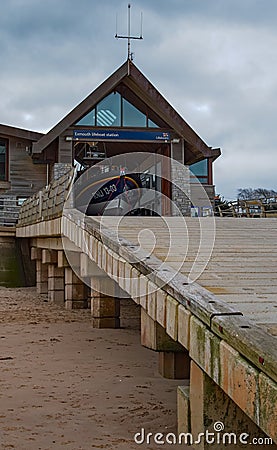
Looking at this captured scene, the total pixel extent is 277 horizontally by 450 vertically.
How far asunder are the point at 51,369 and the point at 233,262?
2.96 meters

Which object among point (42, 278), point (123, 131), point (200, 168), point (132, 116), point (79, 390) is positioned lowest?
point (79, 390)

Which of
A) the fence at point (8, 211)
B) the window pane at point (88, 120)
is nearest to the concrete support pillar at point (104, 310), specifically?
the window pane at point (88, 120)

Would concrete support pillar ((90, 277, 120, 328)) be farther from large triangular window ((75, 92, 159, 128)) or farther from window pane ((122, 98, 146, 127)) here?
window pane ((122, 98, 146, 127))

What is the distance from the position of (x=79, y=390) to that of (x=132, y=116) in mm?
17018

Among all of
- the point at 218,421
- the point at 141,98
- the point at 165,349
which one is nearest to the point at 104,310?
the point at 165,349

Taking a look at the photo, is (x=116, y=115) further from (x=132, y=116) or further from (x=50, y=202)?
(x=50, y=202)

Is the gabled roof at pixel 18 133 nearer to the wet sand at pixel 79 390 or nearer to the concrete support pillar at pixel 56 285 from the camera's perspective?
the concrete support pillar at pixel 56 285

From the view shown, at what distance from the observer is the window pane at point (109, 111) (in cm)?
2280

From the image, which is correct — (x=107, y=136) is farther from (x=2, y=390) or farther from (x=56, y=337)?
(x=2, y=390)

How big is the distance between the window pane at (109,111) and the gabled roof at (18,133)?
5035 mm

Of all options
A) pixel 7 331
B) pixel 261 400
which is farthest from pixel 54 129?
pixel 261 400

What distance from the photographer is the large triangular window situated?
22.7 metres

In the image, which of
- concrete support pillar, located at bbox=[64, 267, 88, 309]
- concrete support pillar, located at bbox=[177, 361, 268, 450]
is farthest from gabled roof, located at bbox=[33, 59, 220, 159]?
concrete support pillar, located at bbox=[177, 361, 268, 450]

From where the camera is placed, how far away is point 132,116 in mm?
23141
